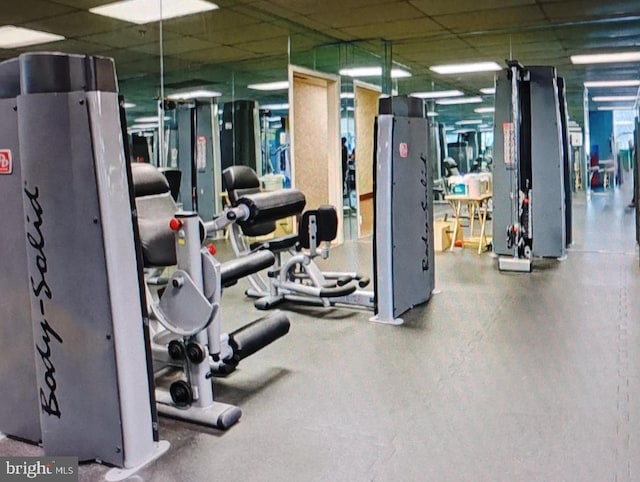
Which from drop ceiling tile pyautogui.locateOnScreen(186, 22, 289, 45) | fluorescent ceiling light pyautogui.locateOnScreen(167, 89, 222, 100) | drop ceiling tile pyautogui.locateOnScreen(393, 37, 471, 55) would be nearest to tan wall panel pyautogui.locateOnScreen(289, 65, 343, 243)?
drop ceiling tile pyautogui.locateOnScreen(186, 22, 289, 45)

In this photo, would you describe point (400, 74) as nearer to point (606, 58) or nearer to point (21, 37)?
point (606, 58)

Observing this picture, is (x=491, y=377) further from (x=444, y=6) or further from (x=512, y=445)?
(x=444, y=6)

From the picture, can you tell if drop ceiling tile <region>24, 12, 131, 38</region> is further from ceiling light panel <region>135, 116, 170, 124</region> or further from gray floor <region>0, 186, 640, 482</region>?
gray floor <region>0, 186, 640, 482</region>

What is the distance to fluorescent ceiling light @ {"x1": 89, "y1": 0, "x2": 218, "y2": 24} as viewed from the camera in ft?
16.8

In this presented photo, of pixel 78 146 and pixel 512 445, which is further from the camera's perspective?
pixel 512 445

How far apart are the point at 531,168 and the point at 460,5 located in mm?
1989

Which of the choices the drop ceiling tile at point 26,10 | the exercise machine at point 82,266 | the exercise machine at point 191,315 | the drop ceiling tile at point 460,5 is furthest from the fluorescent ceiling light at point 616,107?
the exercise machine at point 82,266

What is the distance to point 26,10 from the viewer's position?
464 cm

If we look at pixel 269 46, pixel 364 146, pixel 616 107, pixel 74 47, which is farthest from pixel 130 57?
pixel 616 107

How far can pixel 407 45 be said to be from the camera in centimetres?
830

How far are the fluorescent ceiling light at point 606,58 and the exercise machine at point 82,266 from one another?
859 centimetres

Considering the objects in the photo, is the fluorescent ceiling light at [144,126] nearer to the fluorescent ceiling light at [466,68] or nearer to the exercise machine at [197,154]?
the exercise machine at [197,154]

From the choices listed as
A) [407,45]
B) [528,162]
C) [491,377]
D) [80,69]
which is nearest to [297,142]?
[407,45]

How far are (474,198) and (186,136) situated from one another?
3858mm
